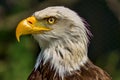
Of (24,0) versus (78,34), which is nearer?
(78,34)

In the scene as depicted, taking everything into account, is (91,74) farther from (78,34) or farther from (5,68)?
(5,68)

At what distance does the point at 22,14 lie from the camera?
31.8ft

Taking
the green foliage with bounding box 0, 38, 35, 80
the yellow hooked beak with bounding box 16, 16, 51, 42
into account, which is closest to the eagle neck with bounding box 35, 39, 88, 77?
the yellow hooked beak with bounding box 16, 16, 51, 42

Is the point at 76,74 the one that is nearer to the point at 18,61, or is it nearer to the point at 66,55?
the point at 66,55

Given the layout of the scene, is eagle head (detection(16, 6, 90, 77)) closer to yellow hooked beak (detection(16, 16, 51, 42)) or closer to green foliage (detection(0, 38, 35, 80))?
yellow hooked beak (detection(16, 16, 51, 42))

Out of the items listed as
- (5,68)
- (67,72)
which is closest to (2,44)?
(5,68)

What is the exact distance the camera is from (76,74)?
229 inches

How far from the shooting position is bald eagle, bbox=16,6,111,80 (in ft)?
19.1

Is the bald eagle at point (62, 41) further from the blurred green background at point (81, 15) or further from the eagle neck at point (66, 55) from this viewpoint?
the blurred green background at point (81, 15)

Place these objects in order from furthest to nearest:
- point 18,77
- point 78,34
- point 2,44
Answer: point 2,44 → point 18,77 → point 78,34

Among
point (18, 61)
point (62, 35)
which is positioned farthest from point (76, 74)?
point (18, 61)

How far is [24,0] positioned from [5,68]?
1.05m

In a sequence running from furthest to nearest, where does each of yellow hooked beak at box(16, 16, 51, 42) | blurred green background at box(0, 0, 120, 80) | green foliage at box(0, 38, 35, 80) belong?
blurred green background at box(0, 0, 120, 80)
green foliage at box(0, 38, 35, 80)
yellow hooked beak at box(16, 16, 51, 42)

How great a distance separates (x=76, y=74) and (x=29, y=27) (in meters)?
0.48
